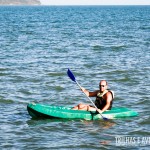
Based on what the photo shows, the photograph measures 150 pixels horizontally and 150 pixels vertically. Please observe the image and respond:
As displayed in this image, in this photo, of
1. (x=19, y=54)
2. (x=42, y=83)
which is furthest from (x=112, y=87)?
(x=19, y=54)

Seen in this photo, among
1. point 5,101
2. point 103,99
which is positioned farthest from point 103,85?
point 5,101

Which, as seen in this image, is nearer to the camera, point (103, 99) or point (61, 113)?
point (61, 113)

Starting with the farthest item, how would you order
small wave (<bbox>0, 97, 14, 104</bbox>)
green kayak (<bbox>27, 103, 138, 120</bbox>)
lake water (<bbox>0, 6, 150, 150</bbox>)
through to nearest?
small wave (<bbox>0, 97, 14, 104</bbox>), green kayak (<bbox>27, 103, 138, 120</bbox>), lake water (<bbox>0, 6, 150, 150</bbox>)

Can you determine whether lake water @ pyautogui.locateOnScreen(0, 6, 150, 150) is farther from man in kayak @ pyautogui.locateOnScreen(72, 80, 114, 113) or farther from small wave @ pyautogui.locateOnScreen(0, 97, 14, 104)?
man in kayak @ pyautogui.locateOnScreen(72, 80, 114, 113)

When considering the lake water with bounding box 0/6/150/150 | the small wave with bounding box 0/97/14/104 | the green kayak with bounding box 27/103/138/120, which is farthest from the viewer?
the small wave with bounding box 0/97/14/104

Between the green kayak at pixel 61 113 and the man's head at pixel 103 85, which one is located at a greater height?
the man's head at pixel 103 85

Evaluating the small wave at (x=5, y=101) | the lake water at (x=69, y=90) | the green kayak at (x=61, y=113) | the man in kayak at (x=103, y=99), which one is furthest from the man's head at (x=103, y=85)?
the small wave at (x=5, y=101)

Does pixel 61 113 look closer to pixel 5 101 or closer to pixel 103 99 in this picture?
pixel 103 99

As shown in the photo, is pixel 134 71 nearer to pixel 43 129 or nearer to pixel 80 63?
pixel 80 63

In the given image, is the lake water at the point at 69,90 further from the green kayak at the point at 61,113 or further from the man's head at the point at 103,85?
the man's head at the point at 103,85

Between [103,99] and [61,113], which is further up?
[103,99]

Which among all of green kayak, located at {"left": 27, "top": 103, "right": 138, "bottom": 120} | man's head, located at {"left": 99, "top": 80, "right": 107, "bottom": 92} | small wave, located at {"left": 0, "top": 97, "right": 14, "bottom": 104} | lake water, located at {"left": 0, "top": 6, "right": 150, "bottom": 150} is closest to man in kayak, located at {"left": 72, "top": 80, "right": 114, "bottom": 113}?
man's head, located at {"left": 99, "top": 80, "right": 107, "bottom": 92}

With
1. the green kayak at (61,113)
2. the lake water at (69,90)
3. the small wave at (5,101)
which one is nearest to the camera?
the lake water at (69,90)

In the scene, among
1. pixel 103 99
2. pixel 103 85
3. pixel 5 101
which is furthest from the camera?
pixel 5 101
